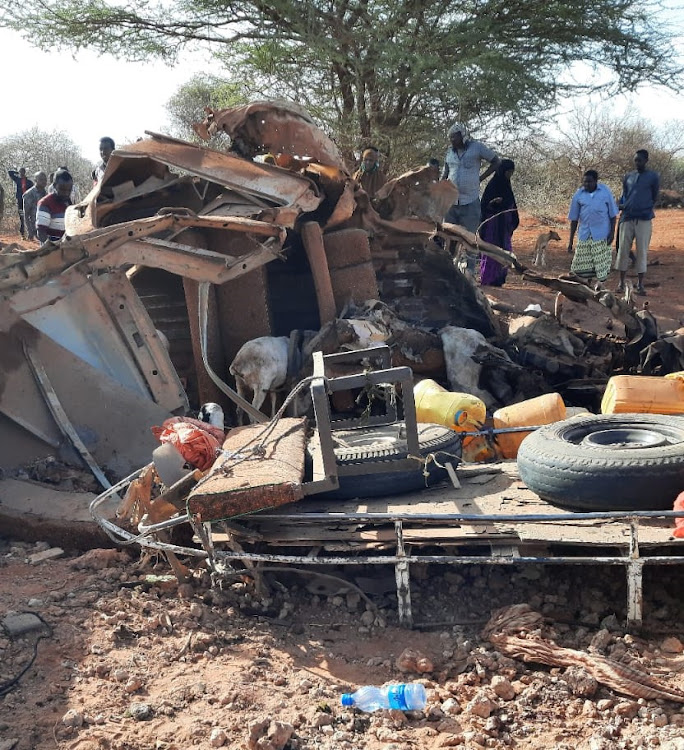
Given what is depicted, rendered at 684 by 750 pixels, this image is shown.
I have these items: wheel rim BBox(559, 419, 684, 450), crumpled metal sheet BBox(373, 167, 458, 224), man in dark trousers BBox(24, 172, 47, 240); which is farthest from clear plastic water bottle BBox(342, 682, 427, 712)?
man in dark trousers BBox(24, 172, 47, 240)

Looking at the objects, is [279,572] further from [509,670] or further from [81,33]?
[81,33]

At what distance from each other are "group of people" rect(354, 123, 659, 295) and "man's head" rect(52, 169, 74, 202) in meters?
3.42

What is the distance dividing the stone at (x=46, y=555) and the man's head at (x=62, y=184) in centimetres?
507

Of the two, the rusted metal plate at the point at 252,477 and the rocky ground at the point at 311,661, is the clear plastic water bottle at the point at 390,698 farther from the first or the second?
the rusted metal plate at the point at 252,477

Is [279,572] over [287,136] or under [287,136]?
under

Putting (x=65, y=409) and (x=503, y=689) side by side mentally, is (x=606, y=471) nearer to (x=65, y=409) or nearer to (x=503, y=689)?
(x=503, y=689)

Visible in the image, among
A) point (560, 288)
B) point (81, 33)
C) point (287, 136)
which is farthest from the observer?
point (81, 33)

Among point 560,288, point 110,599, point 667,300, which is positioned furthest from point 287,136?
point 667,300

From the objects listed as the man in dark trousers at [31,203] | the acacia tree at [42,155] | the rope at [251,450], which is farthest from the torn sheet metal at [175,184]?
the acacia tree at [42,155]

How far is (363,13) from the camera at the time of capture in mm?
12367

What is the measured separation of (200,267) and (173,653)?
10.5 ft

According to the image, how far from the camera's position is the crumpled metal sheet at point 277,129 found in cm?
809

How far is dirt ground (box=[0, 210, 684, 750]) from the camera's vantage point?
3180 mm

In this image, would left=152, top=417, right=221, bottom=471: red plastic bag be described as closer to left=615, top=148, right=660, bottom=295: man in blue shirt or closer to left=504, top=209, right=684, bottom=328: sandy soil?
left=504, top=209, right=684, bottom=328: sandy soil
